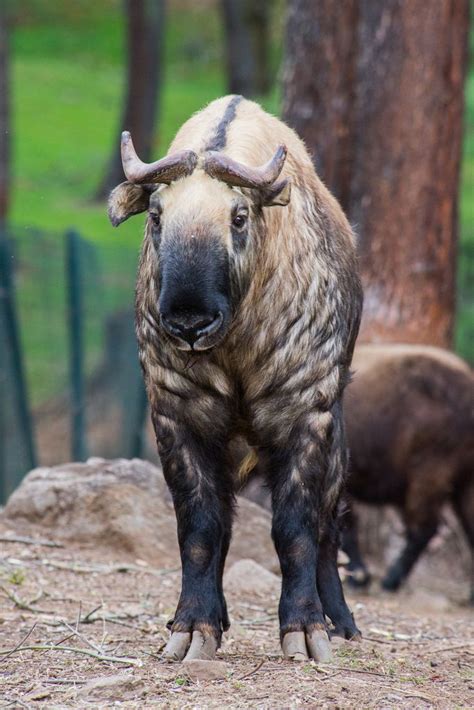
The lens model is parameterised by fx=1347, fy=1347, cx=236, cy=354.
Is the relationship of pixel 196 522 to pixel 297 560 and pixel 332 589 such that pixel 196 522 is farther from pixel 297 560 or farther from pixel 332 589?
pixel 332 589

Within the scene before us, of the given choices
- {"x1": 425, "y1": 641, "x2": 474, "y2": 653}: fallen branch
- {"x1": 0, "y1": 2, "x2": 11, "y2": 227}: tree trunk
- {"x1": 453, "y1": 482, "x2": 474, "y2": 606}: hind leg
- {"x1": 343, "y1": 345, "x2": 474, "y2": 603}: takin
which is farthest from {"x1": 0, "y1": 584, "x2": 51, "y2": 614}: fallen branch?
{"x1": 0, "y1": 2, "x2": 11, "y2": 227}: tree trunk

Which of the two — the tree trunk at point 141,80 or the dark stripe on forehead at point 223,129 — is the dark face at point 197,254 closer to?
the dark stripe on forehead at point 223,129

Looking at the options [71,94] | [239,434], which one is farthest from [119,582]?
[71,94]

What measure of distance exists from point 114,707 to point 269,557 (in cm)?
321

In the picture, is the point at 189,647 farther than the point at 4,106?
No

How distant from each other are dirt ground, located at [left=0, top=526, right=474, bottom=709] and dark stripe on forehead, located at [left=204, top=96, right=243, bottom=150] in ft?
6.07

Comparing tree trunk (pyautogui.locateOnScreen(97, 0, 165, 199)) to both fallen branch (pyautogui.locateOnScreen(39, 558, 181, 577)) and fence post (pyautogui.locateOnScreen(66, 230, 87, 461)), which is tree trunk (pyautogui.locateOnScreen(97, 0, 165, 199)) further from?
fallen branch (pyautogui.locateOnScreen(39, 558, 181, 577))

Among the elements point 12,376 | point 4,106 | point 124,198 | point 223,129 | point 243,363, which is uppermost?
point 223,129

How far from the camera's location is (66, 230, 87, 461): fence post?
9.57m

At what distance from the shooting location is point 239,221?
186 inches

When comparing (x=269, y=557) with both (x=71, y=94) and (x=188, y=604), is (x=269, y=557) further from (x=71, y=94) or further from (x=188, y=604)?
(x=71, y=94)

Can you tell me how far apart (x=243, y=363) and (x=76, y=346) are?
4853 mm

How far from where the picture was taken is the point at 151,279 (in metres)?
4.94

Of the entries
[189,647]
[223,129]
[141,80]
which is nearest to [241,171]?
[223,129]
